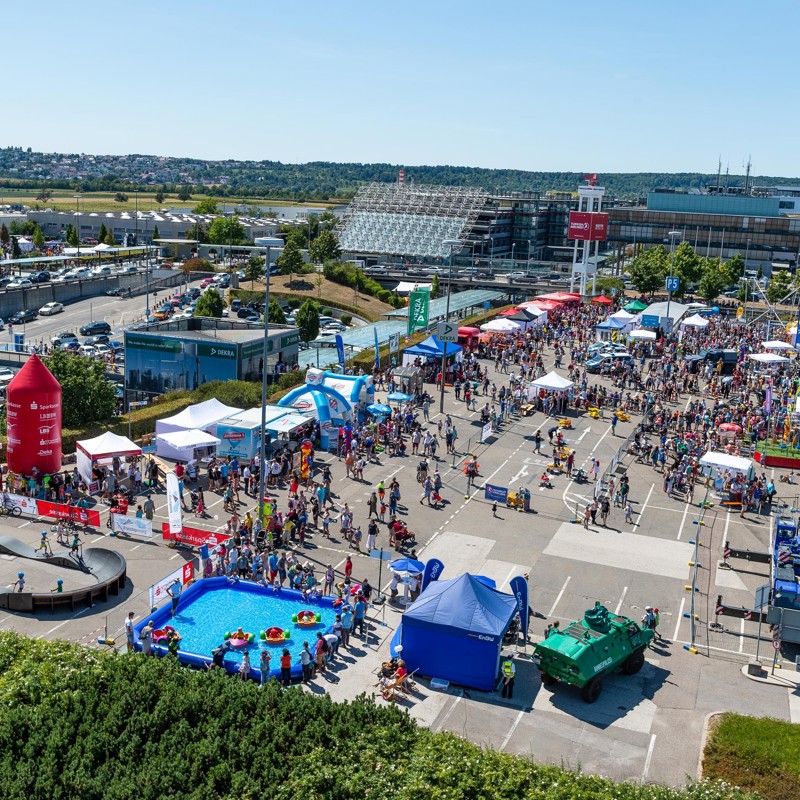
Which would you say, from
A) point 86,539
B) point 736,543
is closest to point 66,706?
point 86,539

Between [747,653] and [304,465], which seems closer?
[747,653]

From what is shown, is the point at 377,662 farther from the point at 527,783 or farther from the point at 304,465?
the point at 304,465

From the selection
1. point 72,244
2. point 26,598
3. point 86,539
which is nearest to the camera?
point 26,598

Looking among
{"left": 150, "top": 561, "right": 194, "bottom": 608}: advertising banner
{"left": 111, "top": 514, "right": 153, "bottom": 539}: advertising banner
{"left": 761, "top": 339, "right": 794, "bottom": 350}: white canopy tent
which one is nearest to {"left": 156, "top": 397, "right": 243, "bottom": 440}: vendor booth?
{"left": 111, "top": 514, "right": 153, "bottom": 539}: advertising banner

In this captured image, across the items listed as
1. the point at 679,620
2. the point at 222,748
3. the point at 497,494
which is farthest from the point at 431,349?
the point at 222,748

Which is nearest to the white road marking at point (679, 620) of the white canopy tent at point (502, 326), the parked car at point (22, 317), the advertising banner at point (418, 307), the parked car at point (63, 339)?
the advertising banner at point (418, 307)
